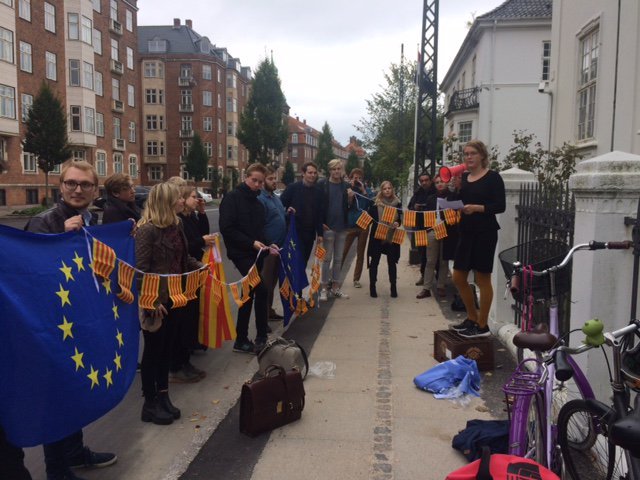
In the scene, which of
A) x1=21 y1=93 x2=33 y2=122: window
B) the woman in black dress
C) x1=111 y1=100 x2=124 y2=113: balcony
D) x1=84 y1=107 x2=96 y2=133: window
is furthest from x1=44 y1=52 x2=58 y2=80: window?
the woman in black dress

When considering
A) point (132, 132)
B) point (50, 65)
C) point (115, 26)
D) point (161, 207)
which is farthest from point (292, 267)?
point (132, 132)

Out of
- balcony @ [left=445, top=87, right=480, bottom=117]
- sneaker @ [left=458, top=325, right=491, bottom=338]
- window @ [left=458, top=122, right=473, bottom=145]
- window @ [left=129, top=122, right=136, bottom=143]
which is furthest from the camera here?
window @ [left=129, top=122, right=136, bottom=143]

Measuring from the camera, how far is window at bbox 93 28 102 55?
48031mm

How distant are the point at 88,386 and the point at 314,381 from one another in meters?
2.52

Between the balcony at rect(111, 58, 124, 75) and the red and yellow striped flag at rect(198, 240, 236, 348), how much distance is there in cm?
5147

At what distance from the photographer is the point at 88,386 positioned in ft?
10.5

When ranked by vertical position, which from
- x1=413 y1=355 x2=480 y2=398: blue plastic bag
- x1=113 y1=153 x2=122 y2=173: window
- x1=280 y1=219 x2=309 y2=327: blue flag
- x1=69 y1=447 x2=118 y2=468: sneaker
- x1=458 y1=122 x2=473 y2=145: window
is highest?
x1=458 y1=122 x2=473 y2=145: window

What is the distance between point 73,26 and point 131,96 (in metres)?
12.6

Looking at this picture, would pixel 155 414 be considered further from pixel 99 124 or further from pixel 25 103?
pixel 99 124

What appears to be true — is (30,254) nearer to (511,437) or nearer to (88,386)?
(88,386)

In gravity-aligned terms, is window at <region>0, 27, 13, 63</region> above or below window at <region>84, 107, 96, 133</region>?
above

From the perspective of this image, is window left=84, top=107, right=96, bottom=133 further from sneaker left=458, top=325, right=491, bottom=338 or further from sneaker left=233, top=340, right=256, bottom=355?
sneaker left=458, top=325, right=491, bottom=338

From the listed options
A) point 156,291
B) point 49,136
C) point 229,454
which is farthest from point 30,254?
point 49,136

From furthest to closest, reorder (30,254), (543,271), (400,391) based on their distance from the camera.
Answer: (400,391)
(543,271)
(30,254)
